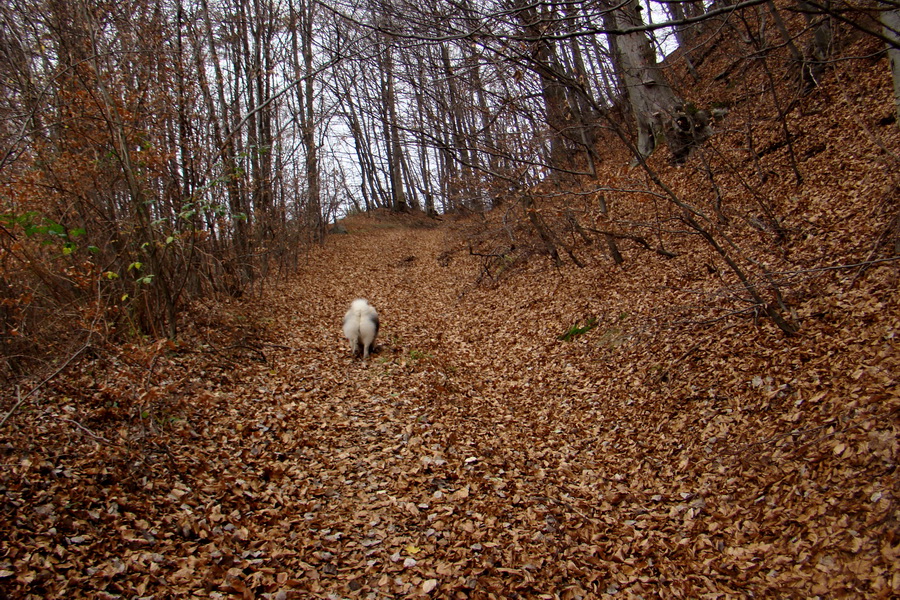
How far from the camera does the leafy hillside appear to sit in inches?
148

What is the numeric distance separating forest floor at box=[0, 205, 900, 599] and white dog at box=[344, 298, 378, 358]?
997mm

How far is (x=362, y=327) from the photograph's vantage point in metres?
9.15

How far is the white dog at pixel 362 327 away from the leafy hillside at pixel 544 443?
16.3 inches

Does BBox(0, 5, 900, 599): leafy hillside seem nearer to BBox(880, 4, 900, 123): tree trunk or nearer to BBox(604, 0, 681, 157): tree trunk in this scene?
BBox(880, 4, 900, 123): tree trunk

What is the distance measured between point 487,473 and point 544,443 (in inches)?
43.6

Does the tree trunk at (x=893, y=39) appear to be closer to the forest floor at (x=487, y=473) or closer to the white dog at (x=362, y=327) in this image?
the forest floor at (x=487, y=473)

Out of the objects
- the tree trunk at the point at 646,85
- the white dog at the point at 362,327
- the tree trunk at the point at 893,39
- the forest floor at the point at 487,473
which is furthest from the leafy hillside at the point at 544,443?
the tree trunk at the point at 646,85

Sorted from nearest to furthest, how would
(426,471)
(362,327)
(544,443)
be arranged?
(426,471), (544,443), (362,327)

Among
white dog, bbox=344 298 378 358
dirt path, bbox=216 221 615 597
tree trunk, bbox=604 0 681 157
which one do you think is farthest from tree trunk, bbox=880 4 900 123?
white dog, bbox=344 298 378 358

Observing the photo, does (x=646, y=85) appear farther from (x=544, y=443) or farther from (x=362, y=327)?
(x=544, y=443)

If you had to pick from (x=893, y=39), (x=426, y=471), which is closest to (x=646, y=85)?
(x=893, y=39)

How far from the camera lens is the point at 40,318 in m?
6.81

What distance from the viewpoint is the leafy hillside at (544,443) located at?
148 inches

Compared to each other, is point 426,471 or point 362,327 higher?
point 362,327
